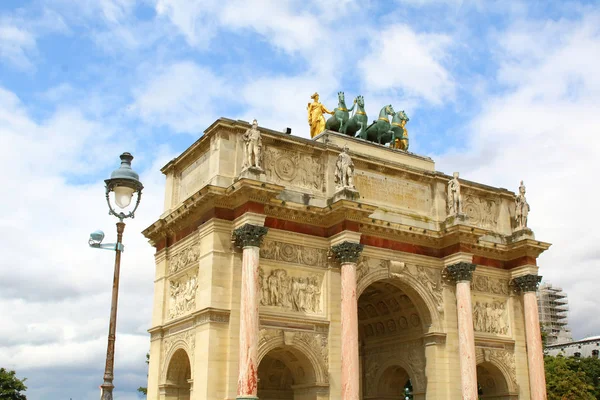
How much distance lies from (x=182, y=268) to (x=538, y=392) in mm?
17104

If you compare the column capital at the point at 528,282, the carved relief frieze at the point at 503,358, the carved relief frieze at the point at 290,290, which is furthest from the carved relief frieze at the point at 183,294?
the column capital at the point at 528,282

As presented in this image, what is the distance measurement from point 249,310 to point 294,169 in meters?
7.02

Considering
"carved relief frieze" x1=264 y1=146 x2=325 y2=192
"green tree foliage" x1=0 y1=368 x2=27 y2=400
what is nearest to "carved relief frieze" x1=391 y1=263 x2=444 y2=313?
"carved relief frieze" x1=264 y1=146 x2=325 y2=192

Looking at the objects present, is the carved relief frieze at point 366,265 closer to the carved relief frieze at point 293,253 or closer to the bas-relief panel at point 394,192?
the carved relief frieze at point 293,253

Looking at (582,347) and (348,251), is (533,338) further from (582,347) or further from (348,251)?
(582,347)

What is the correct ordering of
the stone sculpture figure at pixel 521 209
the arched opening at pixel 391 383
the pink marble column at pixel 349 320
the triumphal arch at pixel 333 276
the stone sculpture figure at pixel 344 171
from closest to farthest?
the triumphal arch at pixel 333 276, the pink marble column at pixel 349 320, the stone sculpture figure at pixel 344 171, the arched opening at pixel 391 383, the stone sculpture figure at pixel 521 209

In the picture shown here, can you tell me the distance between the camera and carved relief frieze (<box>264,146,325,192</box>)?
28328 millimetres

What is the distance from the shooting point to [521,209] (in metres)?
34.2

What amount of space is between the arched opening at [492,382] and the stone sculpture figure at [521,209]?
6964 mm

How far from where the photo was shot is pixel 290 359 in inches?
1090

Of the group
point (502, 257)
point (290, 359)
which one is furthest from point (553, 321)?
point (290, 359)

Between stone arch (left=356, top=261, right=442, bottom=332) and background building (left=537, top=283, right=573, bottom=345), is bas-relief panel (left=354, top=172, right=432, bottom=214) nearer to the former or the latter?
stone arch (left=356, top=261, right=442, bottom=332)

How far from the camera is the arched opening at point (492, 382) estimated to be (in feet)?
105

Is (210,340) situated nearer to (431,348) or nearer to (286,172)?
(286,172)
